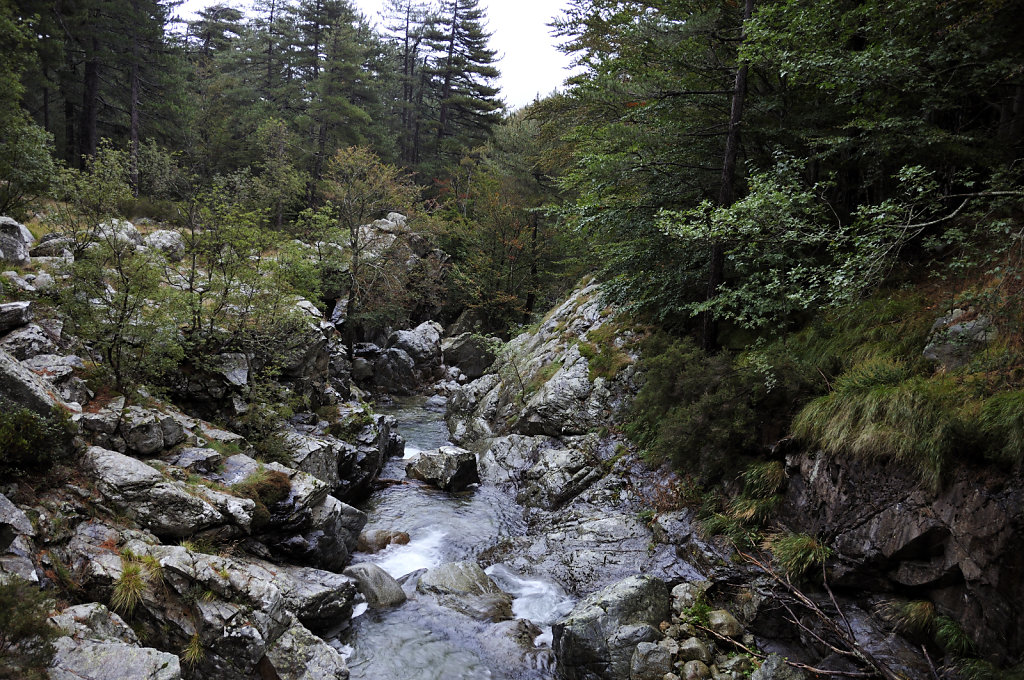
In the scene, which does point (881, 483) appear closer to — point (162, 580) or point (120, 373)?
point (162, 580)

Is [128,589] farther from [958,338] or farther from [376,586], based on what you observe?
[958,338]

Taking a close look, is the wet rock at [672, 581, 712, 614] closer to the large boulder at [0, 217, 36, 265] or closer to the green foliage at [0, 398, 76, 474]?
the green foliage at [0, 398, 76, 474]

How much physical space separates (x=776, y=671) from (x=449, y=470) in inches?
372

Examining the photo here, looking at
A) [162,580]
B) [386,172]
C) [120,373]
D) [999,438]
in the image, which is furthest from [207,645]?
[386,172]

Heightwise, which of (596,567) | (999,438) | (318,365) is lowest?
(596,567)

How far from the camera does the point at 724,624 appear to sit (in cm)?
713

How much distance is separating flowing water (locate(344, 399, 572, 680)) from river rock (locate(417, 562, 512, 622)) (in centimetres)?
16

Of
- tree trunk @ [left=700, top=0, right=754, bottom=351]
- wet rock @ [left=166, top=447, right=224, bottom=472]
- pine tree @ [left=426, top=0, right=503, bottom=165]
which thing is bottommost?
wet rock @ [left=166, top=447, right=224, bottom=472]

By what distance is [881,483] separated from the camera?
261 inches

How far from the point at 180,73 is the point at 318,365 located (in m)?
28.7

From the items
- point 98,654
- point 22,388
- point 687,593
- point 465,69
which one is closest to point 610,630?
point 687,593

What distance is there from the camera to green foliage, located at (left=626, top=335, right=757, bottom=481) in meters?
8.92

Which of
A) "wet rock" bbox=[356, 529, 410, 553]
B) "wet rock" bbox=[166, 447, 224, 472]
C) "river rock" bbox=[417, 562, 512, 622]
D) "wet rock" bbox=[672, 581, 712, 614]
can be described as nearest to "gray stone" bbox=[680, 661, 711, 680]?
"wet rock" bbox=[672, 581, 712, 614]

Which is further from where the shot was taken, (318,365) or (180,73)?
(180,73)
